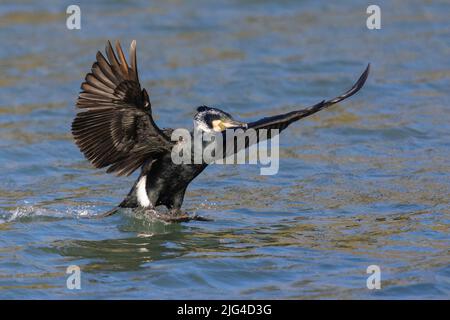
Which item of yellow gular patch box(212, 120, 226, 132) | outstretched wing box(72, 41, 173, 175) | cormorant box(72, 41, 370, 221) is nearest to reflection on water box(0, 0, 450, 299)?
cormorant box(72, 41, 370, 221)

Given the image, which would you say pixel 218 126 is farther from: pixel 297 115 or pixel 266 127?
pixel 297 115

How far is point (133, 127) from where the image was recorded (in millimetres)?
8594

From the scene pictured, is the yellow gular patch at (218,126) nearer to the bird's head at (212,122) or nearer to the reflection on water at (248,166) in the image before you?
the bird's head at (212,122)

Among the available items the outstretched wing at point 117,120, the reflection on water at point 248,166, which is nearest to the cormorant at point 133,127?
the outstretched wing at point 117,120

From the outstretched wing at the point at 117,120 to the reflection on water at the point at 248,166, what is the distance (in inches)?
31.4

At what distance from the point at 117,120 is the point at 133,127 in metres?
0.16

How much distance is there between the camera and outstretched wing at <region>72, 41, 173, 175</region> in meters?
8.19

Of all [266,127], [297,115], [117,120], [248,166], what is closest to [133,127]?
[117,120]

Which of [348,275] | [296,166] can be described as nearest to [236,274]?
[348,275]

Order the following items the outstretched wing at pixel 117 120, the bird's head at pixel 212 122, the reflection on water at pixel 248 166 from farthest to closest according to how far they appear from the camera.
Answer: the bird's head at pixel 212 122
the reflection on water at pixel 248 166
the outstretched wing at pixel 117 120

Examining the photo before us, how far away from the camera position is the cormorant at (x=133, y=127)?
8234 millimetres

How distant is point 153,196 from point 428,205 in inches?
108

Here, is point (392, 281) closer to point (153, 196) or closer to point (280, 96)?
point (153, 196)

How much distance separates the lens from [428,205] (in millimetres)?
10016
